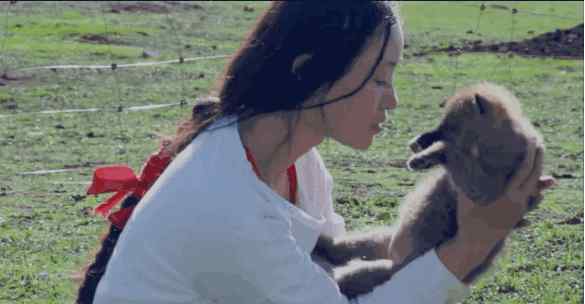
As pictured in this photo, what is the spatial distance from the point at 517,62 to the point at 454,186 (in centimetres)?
1362

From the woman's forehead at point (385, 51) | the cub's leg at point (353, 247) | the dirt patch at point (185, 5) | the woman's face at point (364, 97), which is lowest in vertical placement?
the dirt patch at point (185, 5)

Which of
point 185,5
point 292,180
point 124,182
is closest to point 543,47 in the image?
point 185,5

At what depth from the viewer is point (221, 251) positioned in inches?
107

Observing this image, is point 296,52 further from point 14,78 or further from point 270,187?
point 14,78

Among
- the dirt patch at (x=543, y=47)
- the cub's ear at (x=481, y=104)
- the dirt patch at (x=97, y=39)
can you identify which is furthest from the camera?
the dirt patch at (x=543, y=47)

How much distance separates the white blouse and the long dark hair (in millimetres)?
86

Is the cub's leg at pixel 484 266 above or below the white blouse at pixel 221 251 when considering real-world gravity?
below

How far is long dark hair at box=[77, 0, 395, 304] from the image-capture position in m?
2.81

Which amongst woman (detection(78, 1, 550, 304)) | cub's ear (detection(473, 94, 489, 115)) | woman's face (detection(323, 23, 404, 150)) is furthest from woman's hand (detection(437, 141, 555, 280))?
cub's ear (detection(473, 94, 489, 115))

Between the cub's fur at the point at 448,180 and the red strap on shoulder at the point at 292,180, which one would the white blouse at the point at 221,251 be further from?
the red strap on shoulder at the point at 292,180

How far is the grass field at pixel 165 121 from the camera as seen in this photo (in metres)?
6.66

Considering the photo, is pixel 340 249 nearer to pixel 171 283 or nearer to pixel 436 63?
pixel 171 283

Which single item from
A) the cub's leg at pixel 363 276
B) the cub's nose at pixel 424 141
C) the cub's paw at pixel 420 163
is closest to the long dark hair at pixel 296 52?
the cub's leg at pixel 363 276

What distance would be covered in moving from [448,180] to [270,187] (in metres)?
0.88
